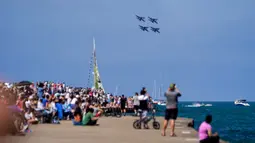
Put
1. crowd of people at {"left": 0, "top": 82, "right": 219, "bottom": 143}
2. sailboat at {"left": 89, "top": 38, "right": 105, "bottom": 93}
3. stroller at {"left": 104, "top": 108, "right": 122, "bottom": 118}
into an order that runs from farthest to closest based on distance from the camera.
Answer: sailboat at {"left": 89, "top": 38, "right": 105, "bottom": 93} → stroller at {"left": 104, "top": 108, "right": 122, "bottom": 118} → crowd of people at {"left": 0, "top": 82, "right": 219, "bottom": 143}

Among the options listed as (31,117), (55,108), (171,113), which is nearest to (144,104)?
(31,117)

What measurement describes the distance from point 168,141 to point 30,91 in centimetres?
1762

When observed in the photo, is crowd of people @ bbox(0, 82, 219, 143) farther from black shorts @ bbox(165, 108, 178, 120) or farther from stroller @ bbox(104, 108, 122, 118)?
stroller @ bbox(104, 108, 122, 118)

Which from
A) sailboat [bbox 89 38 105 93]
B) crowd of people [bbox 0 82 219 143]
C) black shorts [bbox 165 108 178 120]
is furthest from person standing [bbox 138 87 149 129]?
sailboat [bbox 89 38 105 93]

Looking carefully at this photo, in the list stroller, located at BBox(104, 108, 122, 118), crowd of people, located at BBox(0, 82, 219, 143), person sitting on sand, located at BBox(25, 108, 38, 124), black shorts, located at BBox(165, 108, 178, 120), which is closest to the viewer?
crowd of people, located at BBox(0, 82, 219, 143)

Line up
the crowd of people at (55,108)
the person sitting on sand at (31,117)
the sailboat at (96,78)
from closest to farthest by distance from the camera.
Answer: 1. the crowd of people at (55,108)
2. the person sitting on sand at (31,117)
3. the sailboat at (96,78)

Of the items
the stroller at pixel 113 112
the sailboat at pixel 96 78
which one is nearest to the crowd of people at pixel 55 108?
the stroller at pixel 113 112

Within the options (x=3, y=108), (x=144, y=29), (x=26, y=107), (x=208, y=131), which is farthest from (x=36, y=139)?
(x=144, y=29)

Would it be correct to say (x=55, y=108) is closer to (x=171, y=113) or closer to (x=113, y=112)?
(x=171, y=113)

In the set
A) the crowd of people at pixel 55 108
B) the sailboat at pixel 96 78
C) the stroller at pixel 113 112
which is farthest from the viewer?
the sailboat at pixel 96 78

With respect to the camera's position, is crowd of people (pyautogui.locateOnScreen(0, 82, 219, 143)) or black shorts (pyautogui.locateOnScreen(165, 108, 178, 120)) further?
black shorts (pyautogui.locateOnScreen(165, 108, 178, 120))

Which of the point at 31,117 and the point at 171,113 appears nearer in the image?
the point at 171,113

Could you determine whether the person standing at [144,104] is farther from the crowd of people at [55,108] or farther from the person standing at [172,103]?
the person standing at [172,103]

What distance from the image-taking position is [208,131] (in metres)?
17.2
